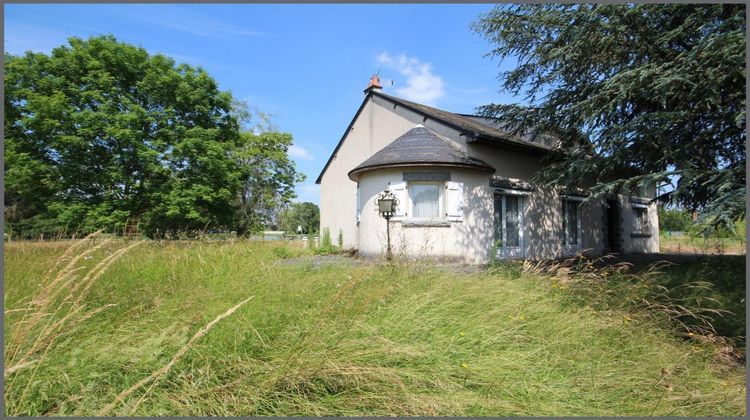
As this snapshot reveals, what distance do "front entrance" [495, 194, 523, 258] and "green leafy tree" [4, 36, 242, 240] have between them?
14.0 m

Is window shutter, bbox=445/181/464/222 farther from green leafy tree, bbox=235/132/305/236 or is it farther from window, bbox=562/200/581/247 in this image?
green leafy tree, bbox=235/132/305/236

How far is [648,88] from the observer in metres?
6.71

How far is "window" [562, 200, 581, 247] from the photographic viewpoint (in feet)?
44.2

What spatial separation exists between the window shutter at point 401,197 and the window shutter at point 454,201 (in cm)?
121

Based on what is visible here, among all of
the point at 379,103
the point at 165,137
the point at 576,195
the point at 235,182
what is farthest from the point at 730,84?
the point at 165,137

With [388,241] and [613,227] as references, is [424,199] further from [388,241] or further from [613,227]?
[613,227]

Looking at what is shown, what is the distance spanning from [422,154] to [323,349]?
29.2 ft

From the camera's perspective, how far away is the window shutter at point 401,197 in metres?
10.7

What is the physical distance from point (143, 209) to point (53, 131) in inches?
206

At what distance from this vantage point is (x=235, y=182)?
21.2 meters

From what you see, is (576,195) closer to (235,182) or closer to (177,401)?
(177,401)

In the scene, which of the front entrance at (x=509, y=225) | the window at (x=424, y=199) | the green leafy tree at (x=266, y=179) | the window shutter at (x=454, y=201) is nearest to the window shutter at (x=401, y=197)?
the window at (x=424, y=199)

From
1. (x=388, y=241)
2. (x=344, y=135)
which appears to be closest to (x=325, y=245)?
(x=344, y=135)

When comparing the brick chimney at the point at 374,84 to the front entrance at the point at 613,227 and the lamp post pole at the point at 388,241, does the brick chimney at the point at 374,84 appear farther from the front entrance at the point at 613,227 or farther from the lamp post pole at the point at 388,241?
the front entrance at the point at 613,227
